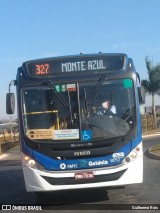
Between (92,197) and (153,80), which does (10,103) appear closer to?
(92,197)

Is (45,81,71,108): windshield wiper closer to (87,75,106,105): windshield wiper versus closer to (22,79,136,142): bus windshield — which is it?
(22,79,136,142): bus windshield

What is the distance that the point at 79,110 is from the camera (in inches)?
329

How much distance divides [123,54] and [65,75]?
1.29 meters

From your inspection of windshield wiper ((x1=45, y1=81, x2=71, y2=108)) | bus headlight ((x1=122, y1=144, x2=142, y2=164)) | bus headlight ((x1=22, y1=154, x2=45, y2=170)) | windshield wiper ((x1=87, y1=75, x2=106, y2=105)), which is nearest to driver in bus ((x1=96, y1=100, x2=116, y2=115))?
windshield wiper ((x1=87, y1=75, x2=106, y2=105))

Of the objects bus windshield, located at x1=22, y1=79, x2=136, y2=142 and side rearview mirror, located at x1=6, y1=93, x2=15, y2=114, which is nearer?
bus windshield, located at x1=22, y1=79, x2=136, y2=142

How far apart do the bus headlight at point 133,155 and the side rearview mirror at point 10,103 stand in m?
2.48

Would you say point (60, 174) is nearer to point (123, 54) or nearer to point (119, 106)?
point (119, 106)

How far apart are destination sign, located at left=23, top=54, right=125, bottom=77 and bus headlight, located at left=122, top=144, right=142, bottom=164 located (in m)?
1.67

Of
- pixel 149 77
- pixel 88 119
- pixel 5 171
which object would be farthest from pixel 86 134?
pixel 149 77

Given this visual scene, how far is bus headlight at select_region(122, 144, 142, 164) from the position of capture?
823cm

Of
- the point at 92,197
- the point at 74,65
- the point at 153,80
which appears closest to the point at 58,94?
the point at 74,65

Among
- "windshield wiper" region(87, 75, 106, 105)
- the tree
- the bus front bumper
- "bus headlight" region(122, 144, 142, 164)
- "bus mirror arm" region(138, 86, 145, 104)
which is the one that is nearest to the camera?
the bus front bumper

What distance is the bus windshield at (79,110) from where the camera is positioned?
8.29m

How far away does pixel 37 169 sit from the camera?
8.17 meters
